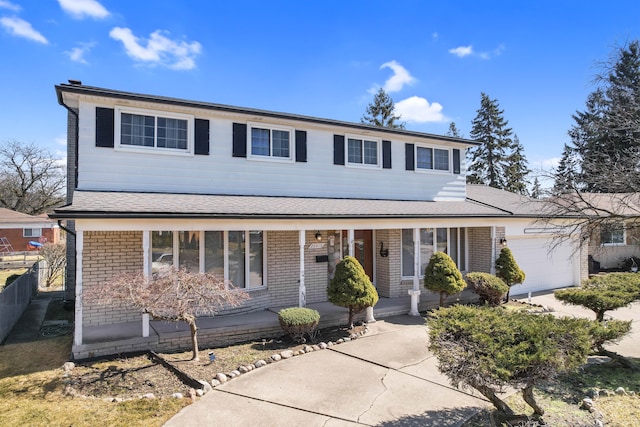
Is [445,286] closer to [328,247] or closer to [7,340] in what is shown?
[328,247]

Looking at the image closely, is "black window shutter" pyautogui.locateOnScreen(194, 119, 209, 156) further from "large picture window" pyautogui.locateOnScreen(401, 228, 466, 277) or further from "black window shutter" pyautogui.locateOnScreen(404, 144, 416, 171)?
"black window shutter" pyautogui.locateOnScreen(404, 144, 416, 171)

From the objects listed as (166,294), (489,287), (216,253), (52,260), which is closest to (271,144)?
(216,253)

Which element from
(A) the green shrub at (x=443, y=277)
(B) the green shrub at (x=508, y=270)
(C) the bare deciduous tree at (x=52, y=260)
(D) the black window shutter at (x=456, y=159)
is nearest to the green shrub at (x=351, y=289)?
(A) the green shrub at (x=443, y=277)

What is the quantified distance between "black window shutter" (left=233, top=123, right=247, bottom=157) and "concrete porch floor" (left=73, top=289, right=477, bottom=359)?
4.79 metres

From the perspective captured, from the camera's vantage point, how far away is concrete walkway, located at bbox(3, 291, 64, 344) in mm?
9625

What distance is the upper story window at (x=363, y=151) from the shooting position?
44.7 ft

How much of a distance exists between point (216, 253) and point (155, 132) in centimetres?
377

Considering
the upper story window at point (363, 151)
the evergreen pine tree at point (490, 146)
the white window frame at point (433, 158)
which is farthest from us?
the evergreen pine tree at point (490, 146)

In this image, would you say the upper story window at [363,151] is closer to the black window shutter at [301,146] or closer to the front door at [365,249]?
the black window shutter at [301,146]

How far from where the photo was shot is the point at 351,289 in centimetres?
952

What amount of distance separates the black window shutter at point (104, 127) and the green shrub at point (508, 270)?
13.1m

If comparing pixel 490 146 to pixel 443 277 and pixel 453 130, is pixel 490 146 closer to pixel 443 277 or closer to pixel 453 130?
pixel 453 130

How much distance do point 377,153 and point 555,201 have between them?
6.33m

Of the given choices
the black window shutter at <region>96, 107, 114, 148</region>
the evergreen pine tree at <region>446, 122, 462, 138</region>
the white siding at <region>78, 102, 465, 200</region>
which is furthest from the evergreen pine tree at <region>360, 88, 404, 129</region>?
the black window shutter at <region>96, 107, 114, 148</region>
